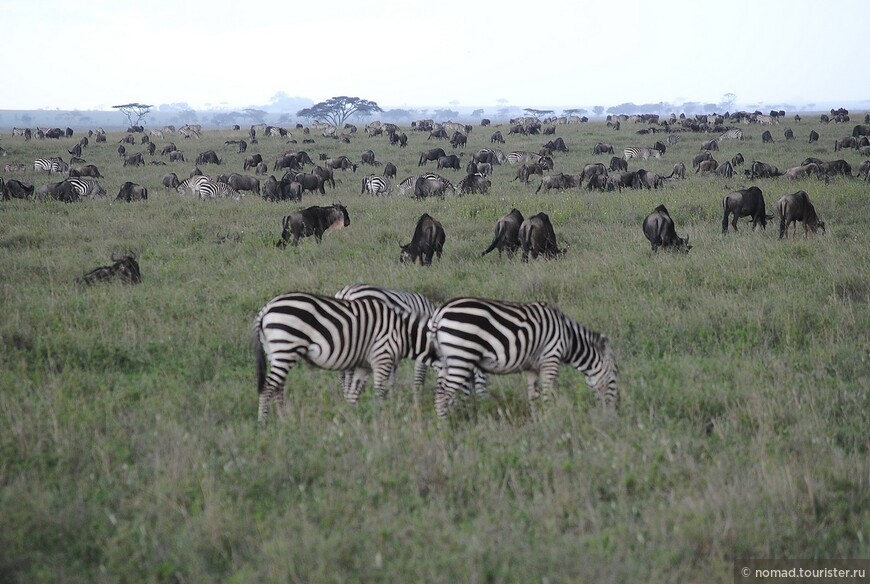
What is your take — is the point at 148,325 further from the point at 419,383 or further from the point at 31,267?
the point at 31,267

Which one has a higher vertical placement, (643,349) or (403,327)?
(403,327)

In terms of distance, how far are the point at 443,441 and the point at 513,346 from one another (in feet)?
4.04

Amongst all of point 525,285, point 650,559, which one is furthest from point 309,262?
point 650,559

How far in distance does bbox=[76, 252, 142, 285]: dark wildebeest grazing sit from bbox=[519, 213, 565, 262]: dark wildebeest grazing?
6498 mm

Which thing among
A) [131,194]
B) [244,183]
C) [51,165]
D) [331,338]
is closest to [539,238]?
[331,338]

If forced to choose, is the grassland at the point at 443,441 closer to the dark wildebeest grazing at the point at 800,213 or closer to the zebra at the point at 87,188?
the dark wildebeest grazing at the point at 800,213

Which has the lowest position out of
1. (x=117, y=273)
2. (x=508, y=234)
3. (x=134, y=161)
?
(x=117, y=273)

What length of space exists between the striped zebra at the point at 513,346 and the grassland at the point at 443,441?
0.75ft

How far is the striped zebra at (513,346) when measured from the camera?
647 centimetres

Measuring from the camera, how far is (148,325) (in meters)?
9.50

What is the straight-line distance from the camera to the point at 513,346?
6.58 m

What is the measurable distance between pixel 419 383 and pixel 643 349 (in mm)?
2725

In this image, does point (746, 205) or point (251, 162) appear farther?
point (251, 162)

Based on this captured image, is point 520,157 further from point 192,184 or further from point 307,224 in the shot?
point 307,224
